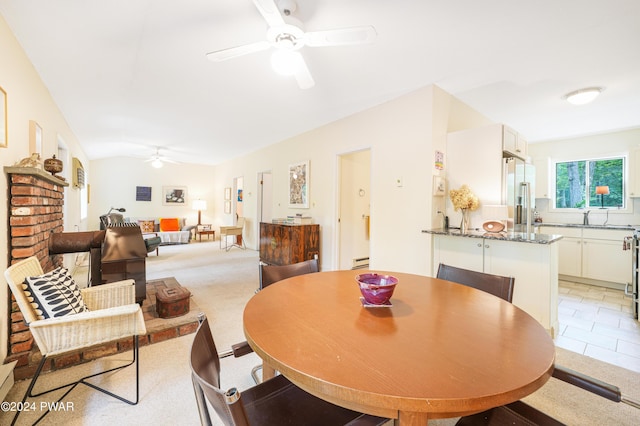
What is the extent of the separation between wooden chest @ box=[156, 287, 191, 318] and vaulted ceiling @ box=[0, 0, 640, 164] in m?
2.25

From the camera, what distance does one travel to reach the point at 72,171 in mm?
4527

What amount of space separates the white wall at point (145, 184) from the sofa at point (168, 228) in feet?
0.88

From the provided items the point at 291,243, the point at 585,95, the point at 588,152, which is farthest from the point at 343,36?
the point at 588,152

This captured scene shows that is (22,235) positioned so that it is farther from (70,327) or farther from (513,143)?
(513,143)

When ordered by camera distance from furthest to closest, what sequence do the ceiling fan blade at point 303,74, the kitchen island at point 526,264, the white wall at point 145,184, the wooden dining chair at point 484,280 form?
the white wall at point 145,184
the kitchen island at point 526,264
the ceiling fan blade at point 303,74
the wooden dining chair at point 484,280

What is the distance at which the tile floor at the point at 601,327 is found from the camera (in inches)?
83.7

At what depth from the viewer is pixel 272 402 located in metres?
1.00

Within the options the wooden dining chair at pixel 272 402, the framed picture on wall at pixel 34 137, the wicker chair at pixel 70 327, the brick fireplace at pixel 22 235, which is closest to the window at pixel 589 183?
the wooden dining chair at pixel 272 402

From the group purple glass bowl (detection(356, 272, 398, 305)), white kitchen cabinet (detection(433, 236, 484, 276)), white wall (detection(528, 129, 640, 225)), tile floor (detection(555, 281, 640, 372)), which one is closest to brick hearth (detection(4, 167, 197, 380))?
purple glass bowl (detection(356, 272, 398, 305))

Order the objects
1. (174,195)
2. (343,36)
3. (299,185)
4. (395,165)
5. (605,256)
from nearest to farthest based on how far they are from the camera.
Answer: (343,36), (395,165), (605,256), (299,185), (174,195)

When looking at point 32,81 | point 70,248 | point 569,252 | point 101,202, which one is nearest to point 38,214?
point 70,248

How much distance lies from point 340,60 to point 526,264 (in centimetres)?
254

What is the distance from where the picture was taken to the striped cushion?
1489mm

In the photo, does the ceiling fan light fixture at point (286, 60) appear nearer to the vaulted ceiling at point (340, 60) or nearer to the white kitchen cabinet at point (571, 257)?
the vaulted ceiling at point (340, 60)
